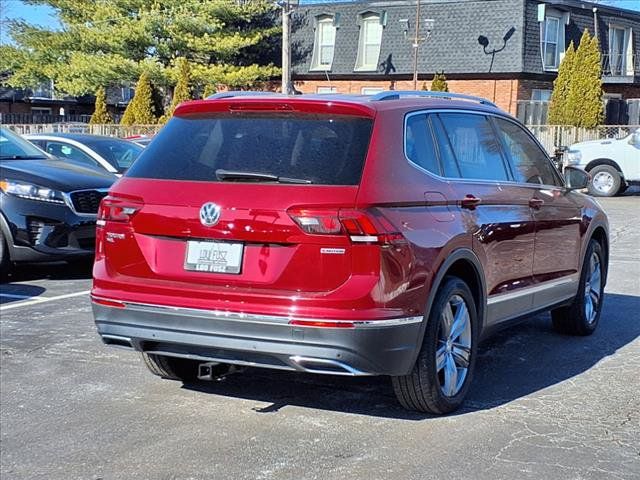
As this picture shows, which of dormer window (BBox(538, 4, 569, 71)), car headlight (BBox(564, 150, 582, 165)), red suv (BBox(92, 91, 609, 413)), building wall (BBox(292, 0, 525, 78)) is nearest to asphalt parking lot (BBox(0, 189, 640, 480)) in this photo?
red suv (BBox(92, 91, 609, 413))

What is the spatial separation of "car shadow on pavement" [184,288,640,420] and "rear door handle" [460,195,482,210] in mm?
1206

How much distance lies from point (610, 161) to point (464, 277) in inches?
754

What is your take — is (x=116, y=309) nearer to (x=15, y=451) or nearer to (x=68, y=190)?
(x=15, y=451)

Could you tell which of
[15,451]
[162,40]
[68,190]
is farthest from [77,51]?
[15,451]

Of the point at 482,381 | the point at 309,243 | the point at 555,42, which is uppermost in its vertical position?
the point at 555,42

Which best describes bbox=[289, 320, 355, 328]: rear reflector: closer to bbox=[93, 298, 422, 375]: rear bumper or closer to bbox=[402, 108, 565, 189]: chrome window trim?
bbox=[93, 298, 422, 375]: rear bumper

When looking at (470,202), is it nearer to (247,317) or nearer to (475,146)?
(475,146)

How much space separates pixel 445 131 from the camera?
17.9ft

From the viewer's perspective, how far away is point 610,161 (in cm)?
2316

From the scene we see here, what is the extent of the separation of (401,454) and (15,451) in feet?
6.59

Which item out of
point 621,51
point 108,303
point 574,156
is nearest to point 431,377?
point 108,303

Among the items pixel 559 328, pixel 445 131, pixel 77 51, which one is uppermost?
pixel 77 51

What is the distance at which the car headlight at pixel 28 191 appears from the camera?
30.7 feet

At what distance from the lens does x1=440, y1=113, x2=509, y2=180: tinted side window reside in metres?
5.50
